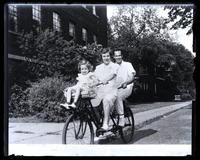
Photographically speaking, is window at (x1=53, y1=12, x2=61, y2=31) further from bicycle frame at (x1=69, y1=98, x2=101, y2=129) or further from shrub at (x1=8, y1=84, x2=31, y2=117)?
bicycle frame at (x1=69, y1=98, x2=101, y2=129)

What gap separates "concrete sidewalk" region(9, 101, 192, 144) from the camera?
24.0ft

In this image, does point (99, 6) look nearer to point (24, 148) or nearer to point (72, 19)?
point (72, 19)

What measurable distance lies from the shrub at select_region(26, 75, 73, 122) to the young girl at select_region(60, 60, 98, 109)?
9.8 inches

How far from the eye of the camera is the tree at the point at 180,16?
722 cm

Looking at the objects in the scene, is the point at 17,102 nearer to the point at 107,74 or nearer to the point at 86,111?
the point at 86,111

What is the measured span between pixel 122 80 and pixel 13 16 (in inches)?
104

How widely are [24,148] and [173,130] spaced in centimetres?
315

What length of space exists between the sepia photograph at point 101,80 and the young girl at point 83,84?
2cm

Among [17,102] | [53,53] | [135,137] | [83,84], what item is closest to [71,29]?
[53,53]

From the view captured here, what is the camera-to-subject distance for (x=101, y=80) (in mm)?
7555

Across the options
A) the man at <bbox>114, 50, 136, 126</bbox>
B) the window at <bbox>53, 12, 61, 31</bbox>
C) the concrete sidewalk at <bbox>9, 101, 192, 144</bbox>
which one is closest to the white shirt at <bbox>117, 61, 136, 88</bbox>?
the man at <bbox>114, 50, 136, 126</bbox>

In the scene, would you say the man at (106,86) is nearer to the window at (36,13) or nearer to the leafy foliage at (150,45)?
the leafy foliage at (150,45)

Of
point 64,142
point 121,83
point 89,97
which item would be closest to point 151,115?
point 121,83

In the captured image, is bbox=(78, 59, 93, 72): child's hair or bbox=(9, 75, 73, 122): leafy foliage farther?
bbox=(78, 59, 93, 72): child's hair
